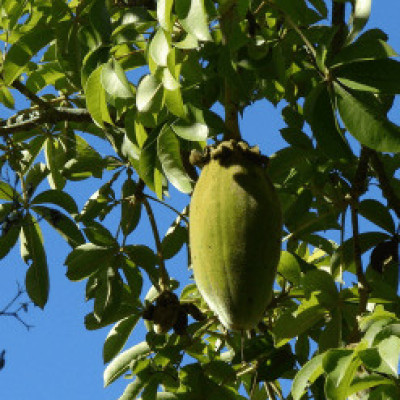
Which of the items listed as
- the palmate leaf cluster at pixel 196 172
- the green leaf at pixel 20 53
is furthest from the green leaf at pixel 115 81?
the green leaf at pixel 20 53

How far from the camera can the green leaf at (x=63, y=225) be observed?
6.85 ft

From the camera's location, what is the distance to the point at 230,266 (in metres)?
1.20

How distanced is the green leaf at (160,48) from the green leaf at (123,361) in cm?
98

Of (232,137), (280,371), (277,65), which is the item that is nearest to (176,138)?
(232,137)

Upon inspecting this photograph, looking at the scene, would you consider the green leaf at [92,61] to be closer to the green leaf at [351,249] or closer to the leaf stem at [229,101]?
the leaf stem at [229,101]

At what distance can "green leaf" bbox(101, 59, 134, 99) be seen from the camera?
1508 millimetres

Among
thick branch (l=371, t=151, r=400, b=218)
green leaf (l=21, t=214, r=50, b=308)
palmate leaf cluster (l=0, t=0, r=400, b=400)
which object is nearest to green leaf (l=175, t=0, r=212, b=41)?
palmate leaf cluster (l=0, t=0, r=400, b=400)

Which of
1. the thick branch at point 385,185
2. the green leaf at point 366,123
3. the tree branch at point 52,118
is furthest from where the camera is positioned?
the tree branch at point 52,118

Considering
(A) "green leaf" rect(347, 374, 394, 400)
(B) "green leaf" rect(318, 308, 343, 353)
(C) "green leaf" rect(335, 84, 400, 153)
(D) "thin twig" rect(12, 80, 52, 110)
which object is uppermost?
(D) "thin twig" rect(12, 80, 52, 110)

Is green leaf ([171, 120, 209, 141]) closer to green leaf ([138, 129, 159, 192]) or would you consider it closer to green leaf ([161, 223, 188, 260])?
green leaf ([138, 129, 159, 192])

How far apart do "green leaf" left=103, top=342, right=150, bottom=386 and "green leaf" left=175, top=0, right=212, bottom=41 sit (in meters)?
1.07

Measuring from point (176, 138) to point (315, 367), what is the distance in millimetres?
493

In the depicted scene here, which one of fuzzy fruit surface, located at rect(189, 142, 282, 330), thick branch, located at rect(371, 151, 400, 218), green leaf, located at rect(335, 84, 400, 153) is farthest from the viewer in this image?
thick branch, located at rect(371, 151, 400, 218)

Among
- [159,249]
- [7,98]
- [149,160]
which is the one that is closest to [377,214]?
[159,249]
